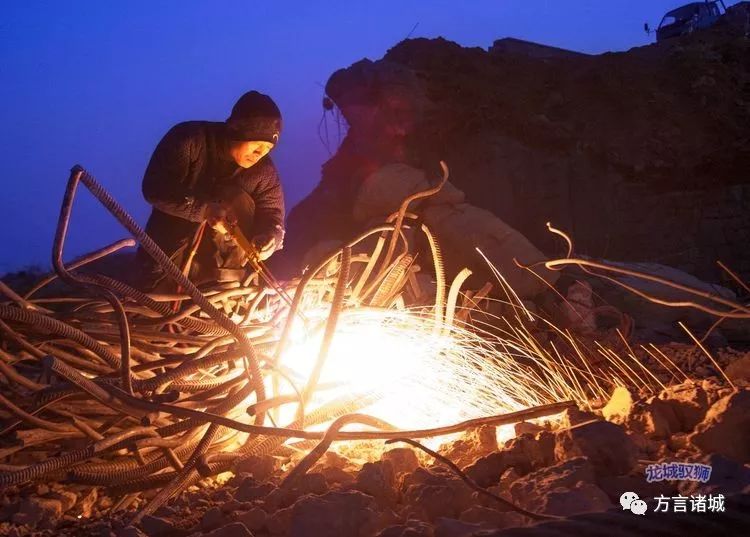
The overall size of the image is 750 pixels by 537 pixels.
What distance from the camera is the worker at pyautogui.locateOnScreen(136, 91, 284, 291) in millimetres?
3578

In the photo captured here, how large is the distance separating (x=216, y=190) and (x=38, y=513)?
220 centimetres

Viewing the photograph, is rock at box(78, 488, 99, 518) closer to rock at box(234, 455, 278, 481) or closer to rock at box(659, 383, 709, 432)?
rock at box(234, 455, 278, 481)

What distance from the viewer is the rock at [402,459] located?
80.5 inches

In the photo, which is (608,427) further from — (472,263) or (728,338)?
(472,263)

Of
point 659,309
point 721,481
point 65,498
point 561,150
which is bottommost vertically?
point 659,309

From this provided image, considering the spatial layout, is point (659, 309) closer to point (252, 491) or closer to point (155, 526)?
point (252, 491)

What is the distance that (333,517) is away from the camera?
151 centimetres

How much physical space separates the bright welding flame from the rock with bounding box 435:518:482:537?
127cm

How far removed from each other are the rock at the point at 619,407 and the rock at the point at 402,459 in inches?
27.9

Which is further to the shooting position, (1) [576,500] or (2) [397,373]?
(2) [397,373]

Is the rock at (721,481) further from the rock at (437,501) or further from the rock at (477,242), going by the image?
the rock at (477,242)

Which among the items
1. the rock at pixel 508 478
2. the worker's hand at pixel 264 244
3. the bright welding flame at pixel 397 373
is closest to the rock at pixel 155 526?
the rock at pixel 508 478

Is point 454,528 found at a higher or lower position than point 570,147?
lower

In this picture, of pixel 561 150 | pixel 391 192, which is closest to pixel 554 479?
pixel 391 192
